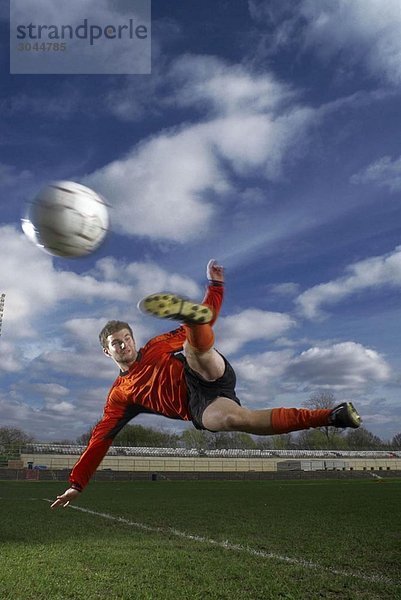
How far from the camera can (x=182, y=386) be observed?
4945 millimetres

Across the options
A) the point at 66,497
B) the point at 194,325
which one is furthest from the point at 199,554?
the point at 194,325

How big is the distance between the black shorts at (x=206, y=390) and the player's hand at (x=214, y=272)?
2.34 feet

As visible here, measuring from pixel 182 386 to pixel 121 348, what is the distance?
64 cm

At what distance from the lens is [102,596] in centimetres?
918

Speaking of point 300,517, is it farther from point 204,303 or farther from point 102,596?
point 204,303

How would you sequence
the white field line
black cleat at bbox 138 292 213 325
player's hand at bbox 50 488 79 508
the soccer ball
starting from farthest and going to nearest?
the white field line < player's hand at bbox 50 488 79 508 < the soccer ball < black cleat at bbox 138 292 213 325

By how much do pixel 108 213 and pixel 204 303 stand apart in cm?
114

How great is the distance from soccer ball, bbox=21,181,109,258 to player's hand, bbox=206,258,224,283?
0.96 m

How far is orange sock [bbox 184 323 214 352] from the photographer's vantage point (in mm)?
4277

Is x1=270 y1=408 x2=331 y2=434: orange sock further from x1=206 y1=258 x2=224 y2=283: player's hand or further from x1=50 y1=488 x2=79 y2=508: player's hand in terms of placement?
x1=50 y1=488 x2=79 y2=508: player's hand

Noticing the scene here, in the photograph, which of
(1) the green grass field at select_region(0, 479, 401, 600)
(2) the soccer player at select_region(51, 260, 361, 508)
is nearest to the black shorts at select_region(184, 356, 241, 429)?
(2) the soccer player at select_region(51, 260, 361, 508)

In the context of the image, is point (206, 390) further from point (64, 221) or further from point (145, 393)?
point (64, 221)

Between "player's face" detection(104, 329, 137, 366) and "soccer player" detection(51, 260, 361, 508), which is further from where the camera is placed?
Answer: "player's face" detection(104, 329, 137, 366)

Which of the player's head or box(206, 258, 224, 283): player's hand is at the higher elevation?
box(206, 258, 224, 283): player's hand
